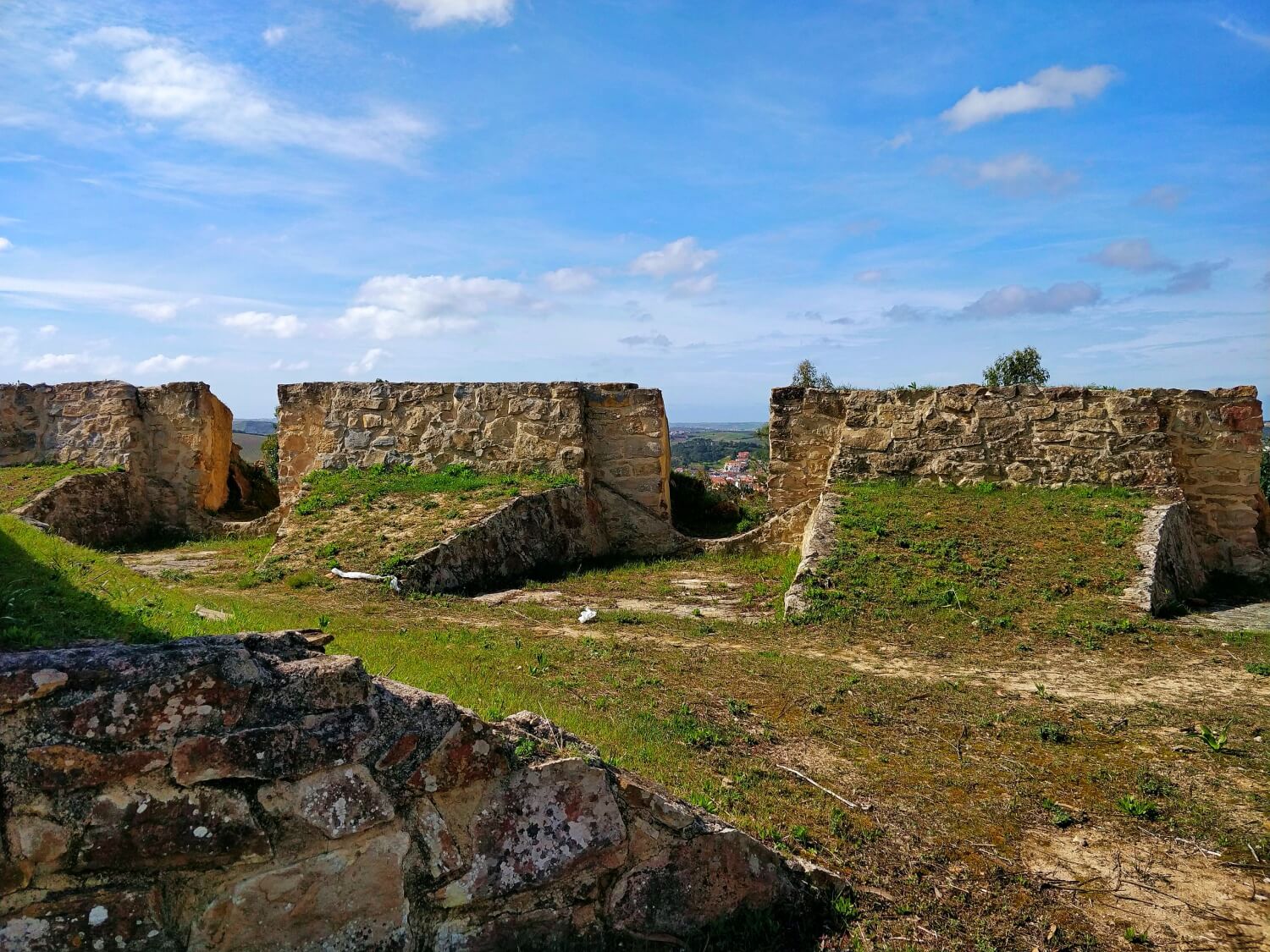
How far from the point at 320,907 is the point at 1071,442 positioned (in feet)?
36.2

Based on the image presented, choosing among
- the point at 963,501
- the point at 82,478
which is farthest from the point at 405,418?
the point at 963,501

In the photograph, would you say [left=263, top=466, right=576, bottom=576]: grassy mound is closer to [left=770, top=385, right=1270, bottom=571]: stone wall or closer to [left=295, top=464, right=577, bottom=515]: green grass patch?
[left=295, top=464, right=577, bottom=515]: green grass patch

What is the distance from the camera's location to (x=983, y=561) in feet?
30.3

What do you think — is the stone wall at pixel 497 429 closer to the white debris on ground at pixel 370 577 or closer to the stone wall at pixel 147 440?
the stone wall at pixel 147 440

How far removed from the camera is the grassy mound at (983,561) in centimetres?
812

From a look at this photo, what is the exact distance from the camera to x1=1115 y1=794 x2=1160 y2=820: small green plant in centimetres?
432

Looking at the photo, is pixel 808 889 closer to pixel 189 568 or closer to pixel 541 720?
pixel 541 720

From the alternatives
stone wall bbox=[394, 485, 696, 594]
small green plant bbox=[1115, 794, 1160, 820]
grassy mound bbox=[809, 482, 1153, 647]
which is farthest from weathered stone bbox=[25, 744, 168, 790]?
stone wall bbox=[394, 485, 696, 594]

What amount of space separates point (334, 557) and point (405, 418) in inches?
143

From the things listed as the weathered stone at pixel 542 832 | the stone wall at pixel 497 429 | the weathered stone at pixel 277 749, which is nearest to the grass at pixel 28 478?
the stone wall at pixel 497 429

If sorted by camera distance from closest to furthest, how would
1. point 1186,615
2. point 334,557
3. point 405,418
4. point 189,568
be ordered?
point 1186,615 → point 334,557 → point 189,568 → point 405,418

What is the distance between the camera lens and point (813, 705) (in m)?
5.92

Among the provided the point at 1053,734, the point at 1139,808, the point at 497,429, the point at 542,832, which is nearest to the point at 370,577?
the point at 497,429

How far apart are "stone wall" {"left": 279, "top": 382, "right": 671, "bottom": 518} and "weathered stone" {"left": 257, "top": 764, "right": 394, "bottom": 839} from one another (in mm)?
9810
